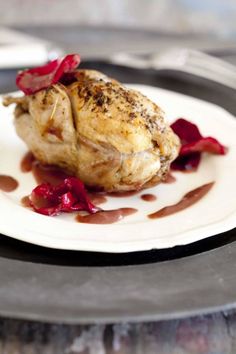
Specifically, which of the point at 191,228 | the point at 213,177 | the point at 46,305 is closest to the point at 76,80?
the point at 213,177

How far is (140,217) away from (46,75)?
23.4 inches

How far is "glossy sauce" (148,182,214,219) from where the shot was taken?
1.76 meters

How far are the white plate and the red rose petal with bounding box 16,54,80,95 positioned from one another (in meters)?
0.28

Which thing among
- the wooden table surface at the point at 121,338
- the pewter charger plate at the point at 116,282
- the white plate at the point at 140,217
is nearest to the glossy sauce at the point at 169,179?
the white plate at the point at 140,217

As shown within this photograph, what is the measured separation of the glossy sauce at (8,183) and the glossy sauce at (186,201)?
0.47 metres

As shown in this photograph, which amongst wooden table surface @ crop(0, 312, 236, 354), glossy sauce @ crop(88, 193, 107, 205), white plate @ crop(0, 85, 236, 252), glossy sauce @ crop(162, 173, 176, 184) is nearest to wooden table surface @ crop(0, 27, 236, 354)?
wooden table surface @ crop(0, 312, 236, 354)

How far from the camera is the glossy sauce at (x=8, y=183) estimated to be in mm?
1900

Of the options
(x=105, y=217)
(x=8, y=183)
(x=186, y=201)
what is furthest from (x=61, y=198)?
(x=186, y=201)

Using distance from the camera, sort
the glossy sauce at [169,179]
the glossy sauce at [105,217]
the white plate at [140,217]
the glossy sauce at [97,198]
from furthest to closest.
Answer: the glossy sauce at [169,179] → the glossy sauce at [97,198] → the glossy sauce at [105,217] → the white plate at [140,217]

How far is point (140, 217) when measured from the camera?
1.77 metres

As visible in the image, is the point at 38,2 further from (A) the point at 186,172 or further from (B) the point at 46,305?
(B) the point at 46,305

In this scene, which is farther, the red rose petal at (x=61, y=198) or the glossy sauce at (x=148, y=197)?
the glossy sauce at (x=148, y=197)

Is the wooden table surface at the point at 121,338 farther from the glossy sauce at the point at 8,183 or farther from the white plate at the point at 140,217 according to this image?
the glossy sauce at the point at 8,183

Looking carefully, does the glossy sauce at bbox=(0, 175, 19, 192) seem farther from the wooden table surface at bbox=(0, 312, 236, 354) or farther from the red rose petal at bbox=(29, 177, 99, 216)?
the wooden table surface at bbox=(0, 312, 236, 354)
